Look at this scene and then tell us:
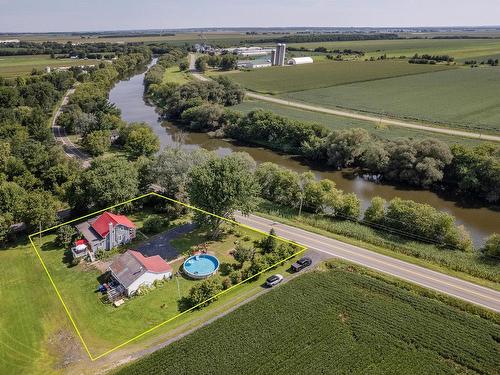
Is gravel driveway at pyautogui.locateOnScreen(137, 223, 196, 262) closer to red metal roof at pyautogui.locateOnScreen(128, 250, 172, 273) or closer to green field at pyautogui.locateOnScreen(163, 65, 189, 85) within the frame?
red metal roof at pyautogui.locateOnScreen(128, 250, 172, 273)

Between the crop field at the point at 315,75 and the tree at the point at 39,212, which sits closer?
the tree at the point at 39,212

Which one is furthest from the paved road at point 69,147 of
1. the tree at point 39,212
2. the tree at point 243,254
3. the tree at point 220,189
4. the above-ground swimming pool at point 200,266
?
the tree at point 243,254

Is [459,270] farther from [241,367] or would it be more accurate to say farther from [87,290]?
[87,290]

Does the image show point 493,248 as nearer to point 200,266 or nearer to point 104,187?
point 200,266

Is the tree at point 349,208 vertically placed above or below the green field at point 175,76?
below

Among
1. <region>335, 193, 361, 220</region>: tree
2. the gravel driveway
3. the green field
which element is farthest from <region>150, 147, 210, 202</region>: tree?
the green field

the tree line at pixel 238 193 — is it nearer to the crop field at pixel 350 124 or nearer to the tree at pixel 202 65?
the crop field at pixel 350 124

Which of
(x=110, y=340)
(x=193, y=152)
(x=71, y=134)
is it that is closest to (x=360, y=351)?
(x=110, y=340)

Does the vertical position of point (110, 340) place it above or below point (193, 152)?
below
